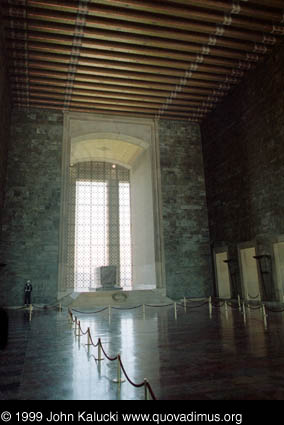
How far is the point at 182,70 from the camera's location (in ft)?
42.2

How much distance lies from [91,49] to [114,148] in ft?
21.9

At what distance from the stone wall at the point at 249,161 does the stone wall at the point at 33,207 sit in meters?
7.09

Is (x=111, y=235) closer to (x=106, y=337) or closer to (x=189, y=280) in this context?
(x=189, y=280)

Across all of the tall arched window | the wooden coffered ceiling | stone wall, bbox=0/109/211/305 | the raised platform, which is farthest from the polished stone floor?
the tall arched window

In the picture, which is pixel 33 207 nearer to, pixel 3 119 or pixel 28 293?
pixel 28 293

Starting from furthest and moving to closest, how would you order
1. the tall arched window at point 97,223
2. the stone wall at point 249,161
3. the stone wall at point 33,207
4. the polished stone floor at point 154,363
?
1. the tall arched window at point 97,223
2. the stone wall at point 33,207
3. the stone wall at point 249,161
4. the polished stone floor at point 154,363

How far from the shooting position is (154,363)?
13.2 feet

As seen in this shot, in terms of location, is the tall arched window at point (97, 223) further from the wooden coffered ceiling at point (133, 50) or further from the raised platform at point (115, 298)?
the wooden coffered ceiling at point (133, 50)

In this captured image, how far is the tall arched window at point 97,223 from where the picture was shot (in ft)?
61.4

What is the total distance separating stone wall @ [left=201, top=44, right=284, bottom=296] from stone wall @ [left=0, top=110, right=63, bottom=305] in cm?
709

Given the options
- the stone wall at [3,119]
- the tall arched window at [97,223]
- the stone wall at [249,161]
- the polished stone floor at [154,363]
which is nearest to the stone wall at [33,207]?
the stone wall at [3,119]

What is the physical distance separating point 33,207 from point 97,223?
625 cm

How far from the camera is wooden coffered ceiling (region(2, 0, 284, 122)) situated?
9906 mm

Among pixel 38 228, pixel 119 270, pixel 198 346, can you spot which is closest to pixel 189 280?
pixel 119 270
